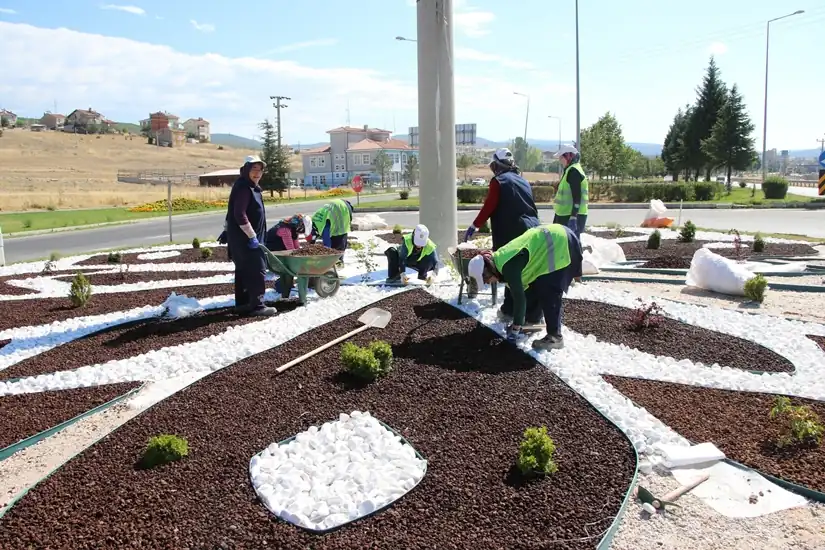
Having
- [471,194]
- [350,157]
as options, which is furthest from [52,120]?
[471,194]

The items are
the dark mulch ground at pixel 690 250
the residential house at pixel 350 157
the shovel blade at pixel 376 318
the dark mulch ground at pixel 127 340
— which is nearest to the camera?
the dark mulch ground at pixel 127 340

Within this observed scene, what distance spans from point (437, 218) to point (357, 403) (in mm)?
7059

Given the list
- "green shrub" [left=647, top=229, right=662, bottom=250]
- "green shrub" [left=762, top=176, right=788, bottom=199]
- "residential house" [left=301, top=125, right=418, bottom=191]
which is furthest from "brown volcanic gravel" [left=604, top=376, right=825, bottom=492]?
"residential house" [left=301, top=125, right=418, bottom=191]

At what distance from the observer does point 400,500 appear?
387 cm

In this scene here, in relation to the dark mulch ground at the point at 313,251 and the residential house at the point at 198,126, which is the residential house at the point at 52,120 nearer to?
the residential house at the point at 198,126

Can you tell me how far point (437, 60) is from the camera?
11336 mm

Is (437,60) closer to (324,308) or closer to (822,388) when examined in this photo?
(324,308)

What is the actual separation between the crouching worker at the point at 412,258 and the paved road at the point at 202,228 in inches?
432

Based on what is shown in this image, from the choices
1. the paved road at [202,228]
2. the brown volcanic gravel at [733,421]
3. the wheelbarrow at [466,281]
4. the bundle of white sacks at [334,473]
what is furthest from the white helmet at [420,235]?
the paved road at [202,228]

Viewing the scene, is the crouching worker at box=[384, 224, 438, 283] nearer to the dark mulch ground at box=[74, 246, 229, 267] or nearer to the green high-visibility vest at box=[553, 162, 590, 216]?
the green high-visibility vest at box=[553, 162, 590, 216]

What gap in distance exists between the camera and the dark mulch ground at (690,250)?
1261cm

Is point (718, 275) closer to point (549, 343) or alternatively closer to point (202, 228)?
point (549, 343)

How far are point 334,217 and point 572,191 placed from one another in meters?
4.25

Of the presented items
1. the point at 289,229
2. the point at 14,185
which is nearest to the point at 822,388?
the point at 289,229
